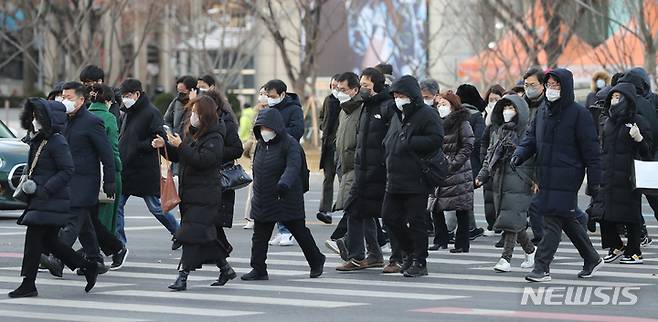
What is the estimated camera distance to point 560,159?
13.0 metres

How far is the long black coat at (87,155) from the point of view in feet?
43.1

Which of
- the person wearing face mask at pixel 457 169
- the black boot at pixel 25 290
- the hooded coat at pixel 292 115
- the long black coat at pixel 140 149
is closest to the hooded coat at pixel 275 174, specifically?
the long black coat at pixel 140 149

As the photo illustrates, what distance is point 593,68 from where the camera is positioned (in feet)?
140

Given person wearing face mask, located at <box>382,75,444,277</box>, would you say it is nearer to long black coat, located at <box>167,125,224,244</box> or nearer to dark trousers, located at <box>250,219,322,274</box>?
dark trousers, located at <box>250,219,322,274</box>

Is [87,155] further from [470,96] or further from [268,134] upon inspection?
[470,96]

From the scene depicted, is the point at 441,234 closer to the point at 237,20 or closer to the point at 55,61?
the point at 55,61

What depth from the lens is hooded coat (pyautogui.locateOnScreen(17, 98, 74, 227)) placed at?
1208cm

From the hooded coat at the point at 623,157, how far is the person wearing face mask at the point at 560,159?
1.78 meters

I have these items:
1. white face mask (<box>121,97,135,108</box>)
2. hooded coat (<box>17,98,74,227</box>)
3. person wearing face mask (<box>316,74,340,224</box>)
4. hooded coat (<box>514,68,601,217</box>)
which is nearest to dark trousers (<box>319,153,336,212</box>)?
person wearing face mask (<box>316,74,340,224</box>)

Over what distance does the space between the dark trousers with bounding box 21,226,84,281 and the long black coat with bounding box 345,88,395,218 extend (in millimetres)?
2750

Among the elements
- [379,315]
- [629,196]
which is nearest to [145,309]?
[379,315]

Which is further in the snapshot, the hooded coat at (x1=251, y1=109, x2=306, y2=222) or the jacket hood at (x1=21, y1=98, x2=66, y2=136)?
the hooded coat at (x1=251, y1=109, x2=306, y2=222)

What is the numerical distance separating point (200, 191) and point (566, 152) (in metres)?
2.98

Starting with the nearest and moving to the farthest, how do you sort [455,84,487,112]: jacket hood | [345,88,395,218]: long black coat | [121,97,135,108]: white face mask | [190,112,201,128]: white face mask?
[190,112,201,128]: white face mask → [345,88,395,218]: long black coat → [121,97,135,108]: white face mask → [455,84,487,112]: jacket hood
